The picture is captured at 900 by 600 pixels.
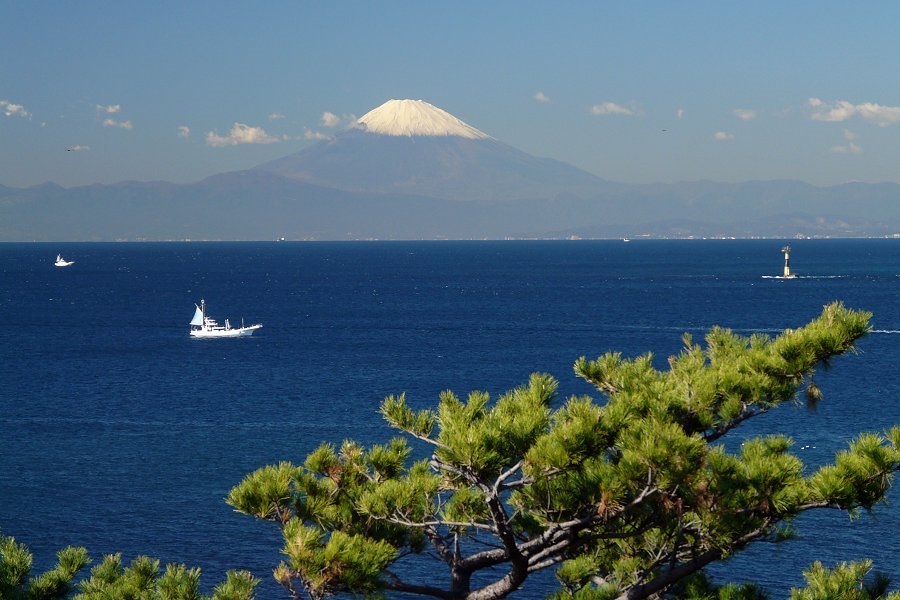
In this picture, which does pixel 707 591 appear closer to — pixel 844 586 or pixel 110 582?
pixel 844 586

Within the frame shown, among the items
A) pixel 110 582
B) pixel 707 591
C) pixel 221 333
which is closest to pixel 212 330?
pixel 221 333

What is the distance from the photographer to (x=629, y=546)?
1516 cm

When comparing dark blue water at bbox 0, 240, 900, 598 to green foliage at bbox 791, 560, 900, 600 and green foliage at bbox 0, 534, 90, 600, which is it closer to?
green foliage at bbox 791, 560, 900, 600

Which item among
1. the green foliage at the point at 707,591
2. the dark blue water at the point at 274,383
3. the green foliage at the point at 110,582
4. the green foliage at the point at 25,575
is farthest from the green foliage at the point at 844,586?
the dark blue water at the point at 274,383

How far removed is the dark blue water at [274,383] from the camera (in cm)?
3616

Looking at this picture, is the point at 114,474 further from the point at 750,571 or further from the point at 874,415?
the point at 874,415

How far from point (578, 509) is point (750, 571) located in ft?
69.7

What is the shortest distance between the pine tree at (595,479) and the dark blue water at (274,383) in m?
14.3

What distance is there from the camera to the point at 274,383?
69.2m

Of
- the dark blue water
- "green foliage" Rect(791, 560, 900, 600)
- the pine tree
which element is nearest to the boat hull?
the dark blue water

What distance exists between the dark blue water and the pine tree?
1427 centimetres

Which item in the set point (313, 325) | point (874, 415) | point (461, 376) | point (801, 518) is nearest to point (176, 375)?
point (461, 376)

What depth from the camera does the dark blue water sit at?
119ft

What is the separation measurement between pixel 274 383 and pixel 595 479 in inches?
2292
